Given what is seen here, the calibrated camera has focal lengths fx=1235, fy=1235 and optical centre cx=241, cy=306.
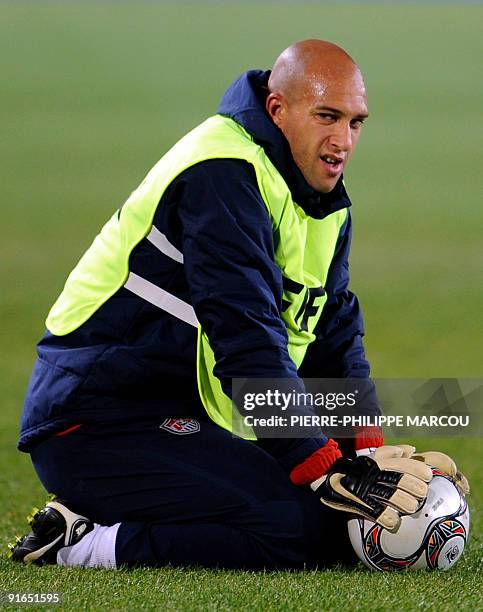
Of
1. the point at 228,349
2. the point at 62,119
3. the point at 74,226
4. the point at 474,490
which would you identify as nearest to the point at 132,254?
the point at 228,349

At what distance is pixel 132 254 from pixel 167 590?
0.86 metres

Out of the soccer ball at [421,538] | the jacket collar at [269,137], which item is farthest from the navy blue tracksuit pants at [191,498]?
the jacket collar at [269,137]

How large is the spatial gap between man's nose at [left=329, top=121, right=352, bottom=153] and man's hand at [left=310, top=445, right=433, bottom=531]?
2.55ft

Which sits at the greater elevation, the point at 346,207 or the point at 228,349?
the point at 346,207

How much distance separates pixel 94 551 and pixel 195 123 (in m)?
13.4

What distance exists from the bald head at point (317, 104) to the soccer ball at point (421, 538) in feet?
2.79

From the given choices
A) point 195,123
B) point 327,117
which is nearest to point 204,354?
point 327,117

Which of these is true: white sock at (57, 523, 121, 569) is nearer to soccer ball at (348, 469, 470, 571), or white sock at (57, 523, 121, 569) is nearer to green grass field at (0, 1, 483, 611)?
green grass field at (0, 1, 483, 611)

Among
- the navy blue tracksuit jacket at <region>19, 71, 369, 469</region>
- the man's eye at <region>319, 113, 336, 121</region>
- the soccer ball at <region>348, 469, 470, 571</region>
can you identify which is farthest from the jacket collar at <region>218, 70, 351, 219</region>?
the soccer ball at <region>348, 469, 470, 571</region>

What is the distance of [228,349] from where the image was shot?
2.84 meters

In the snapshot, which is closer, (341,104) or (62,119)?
(341,104)

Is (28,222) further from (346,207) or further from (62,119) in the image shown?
(346,207)

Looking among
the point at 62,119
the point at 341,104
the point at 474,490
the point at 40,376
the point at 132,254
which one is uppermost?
the point at 62,119

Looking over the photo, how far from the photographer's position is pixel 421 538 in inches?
114
